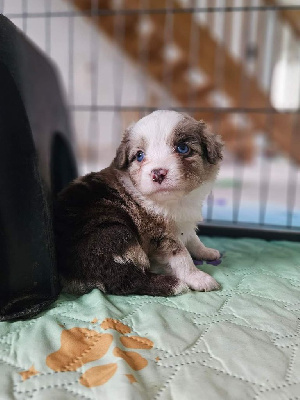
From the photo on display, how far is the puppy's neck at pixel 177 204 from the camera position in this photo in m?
1.47

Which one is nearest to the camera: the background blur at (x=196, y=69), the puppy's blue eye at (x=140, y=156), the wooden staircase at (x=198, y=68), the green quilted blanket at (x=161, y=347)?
the green quilted blanket at (x=161, y=347)

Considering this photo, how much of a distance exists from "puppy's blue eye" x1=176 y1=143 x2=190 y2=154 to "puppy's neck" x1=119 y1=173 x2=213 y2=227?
157mm

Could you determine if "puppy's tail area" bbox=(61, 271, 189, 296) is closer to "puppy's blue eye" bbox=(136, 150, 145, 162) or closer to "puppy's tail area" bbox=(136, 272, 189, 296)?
"puppy's tail area" bbox=(136, 272, 189, 296)

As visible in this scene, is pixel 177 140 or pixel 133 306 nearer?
pixel 133 306

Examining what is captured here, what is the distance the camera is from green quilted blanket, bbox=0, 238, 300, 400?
85cm

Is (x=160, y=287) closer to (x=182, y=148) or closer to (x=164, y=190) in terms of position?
(x=164, y=190)

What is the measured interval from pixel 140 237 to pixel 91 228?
190 mm

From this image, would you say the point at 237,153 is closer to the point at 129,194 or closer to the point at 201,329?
the point at 129,194

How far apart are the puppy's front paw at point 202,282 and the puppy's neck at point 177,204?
219 mm

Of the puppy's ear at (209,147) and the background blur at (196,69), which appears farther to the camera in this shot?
the background blur at (196,69)

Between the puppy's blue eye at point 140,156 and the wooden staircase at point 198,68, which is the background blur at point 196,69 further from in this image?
the puppy's blue eye at point 140,156

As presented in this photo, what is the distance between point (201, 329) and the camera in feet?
3.70

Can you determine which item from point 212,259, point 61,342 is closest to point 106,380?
point 61,342

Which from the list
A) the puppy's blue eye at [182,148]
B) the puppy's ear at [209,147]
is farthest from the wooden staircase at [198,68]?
the puppy's blue eye at [182,148]
